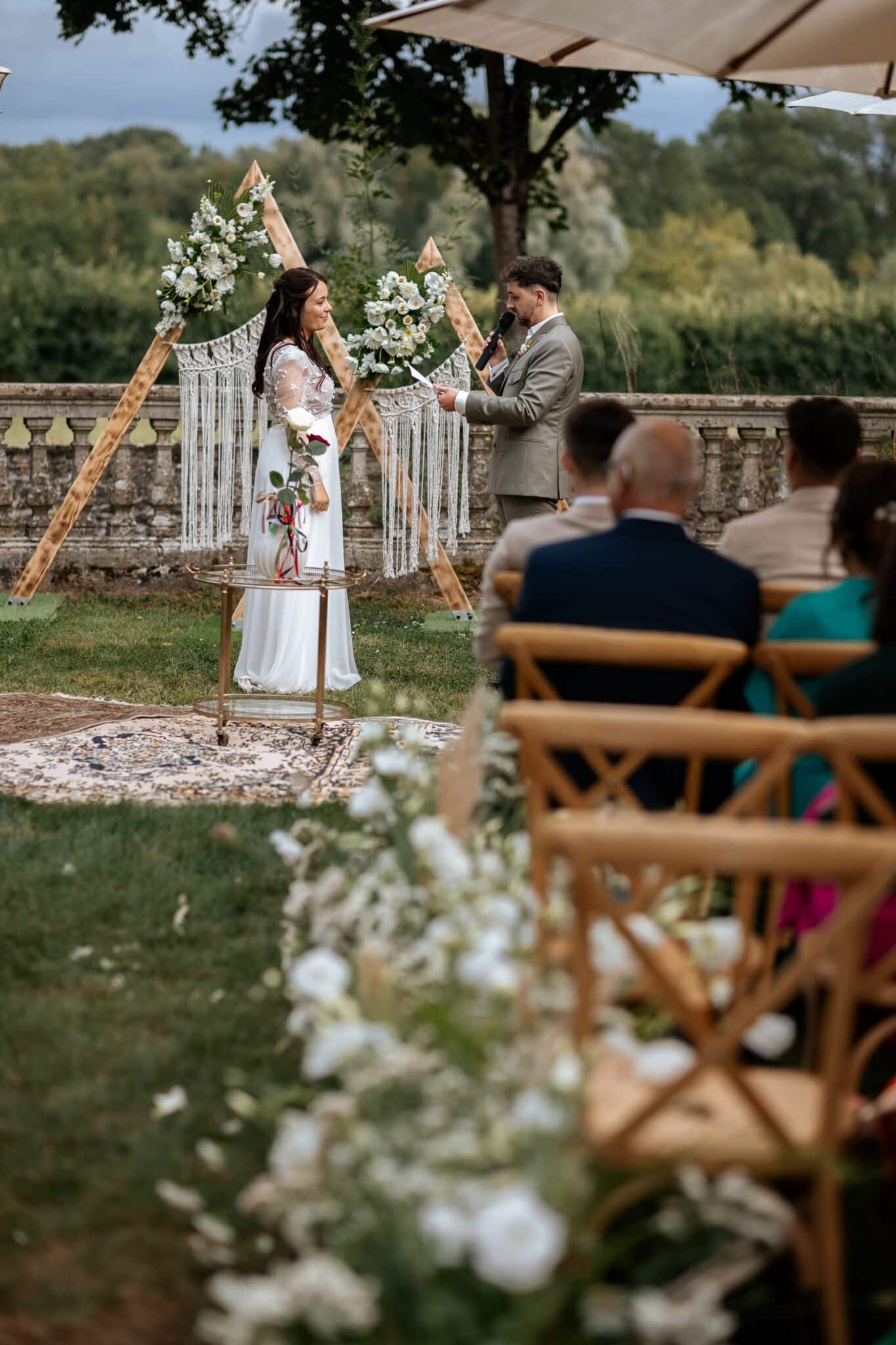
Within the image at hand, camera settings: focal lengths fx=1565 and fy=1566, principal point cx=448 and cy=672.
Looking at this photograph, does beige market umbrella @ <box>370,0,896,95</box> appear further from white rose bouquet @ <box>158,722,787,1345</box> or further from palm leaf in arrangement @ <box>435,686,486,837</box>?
white rose bouquet @ <box>158,722,787,1345</box>

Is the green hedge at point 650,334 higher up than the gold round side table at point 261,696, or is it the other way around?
the green hedge at point 650,334

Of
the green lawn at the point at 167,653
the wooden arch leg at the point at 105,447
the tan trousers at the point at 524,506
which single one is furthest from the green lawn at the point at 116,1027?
the wooden arch leg at the point at 105,447

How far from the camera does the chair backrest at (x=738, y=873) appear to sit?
6.24 feet

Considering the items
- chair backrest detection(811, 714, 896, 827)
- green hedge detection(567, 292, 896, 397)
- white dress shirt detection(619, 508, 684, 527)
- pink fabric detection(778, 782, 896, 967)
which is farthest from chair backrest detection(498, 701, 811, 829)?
green hedge detection(567, 292, 896, 397)

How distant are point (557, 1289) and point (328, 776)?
3.93 meters

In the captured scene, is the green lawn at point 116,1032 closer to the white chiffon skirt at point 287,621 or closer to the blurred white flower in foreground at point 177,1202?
the blurred white flower in foreground at point 177,1202

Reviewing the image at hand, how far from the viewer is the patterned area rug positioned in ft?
17.9

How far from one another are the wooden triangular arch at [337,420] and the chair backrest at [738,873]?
613 cm

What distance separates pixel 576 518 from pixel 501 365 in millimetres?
3428

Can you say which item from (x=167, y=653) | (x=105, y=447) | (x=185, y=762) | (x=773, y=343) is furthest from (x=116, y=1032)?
(x=773, y=343)

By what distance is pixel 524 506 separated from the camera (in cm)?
695

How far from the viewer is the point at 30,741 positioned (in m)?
6.14

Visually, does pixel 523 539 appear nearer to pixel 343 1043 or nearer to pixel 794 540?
pixel 794 540

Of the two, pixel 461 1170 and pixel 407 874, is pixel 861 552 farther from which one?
pixel 461 1170
